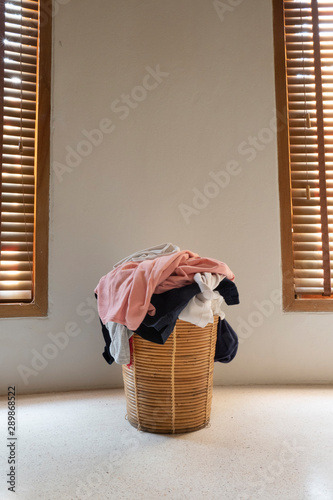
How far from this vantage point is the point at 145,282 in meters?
1.50

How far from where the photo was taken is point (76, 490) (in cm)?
111

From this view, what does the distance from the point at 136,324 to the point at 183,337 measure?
19 centimetres

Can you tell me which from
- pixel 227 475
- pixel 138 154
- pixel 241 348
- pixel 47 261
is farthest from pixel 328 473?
pixel 138 154

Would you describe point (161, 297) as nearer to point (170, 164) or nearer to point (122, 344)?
point (122, 344)

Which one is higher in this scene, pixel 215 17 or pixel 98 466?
pixel 215 17

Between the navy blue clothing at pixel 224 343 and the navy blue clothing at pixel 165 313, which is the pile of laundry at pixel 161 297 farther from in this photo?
the navy blue clothing at pixel 224 343

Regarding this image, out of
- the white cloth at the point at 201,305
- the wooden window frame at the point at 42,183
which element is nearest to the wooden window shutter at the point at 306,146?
the white cloth at the point at 201,305

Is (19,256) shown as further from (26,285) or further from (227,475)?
(227,475)

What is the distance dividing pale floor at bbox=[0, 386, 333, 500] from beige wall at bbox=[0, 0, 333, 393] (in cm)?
36

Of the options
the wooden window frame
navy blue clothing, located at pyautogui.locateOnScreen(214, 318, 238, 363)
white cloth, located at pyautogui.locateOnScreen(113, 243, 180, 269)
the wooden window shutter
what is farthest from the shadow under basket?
the wooden window shutter

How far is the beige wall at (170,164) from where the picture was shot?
7.16ft

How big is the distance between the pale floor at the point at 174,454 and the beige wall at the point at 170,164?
36 centimetres

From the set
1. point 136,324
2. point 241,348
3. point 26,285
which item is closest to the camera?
point 136,324

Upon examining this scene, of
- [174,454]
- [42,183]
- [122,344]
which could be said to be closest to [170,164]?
[42,183]
